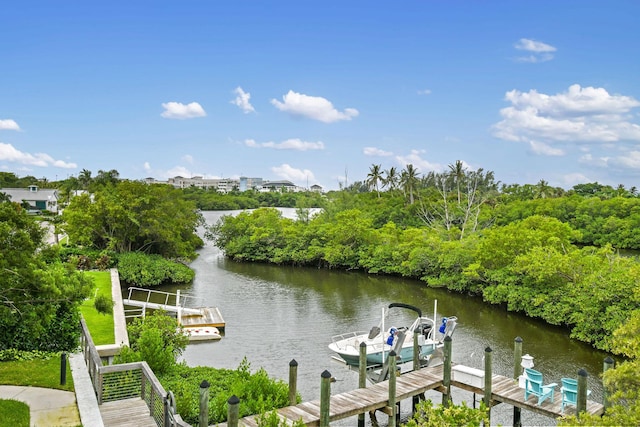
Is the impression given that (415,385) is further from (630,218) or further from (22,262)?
(630,218)

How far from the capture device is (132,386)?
13430 mm

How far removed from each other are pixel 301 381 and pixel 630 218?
53843 millimetres

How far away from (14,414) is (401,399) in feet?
30.9

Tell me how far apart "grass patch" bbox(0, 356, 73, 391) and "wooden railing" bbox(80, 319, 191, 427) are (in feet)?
2.41

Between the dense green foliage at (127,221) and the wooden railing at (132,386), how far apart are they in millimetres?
24787

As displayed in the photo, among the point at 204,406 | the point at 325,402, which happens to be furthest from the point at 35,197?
the point at 325,402

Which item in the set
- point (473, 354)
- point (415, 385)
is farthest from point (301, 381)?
point (473, 354)

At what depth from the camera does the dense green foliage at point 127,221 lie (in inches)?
1507

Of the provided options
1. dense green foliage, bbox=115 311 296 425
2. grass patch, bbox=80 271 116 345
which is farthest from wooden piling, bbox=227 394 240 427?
grass patch, bbox=80 271 116 345

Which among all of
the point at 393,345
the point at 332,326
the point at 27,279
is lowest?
the point at 332,326

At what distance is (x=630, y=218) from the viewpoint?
59.7 metres

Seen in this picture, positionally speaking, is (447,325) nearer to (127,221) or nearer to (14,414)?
(14,414)

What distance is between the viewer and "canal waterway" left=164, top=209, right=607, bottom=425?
20484mm

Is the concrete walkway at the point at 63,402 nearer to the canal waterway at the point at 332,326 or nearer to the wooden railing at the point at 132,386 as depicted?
the wooden railing at the point at 132,386
